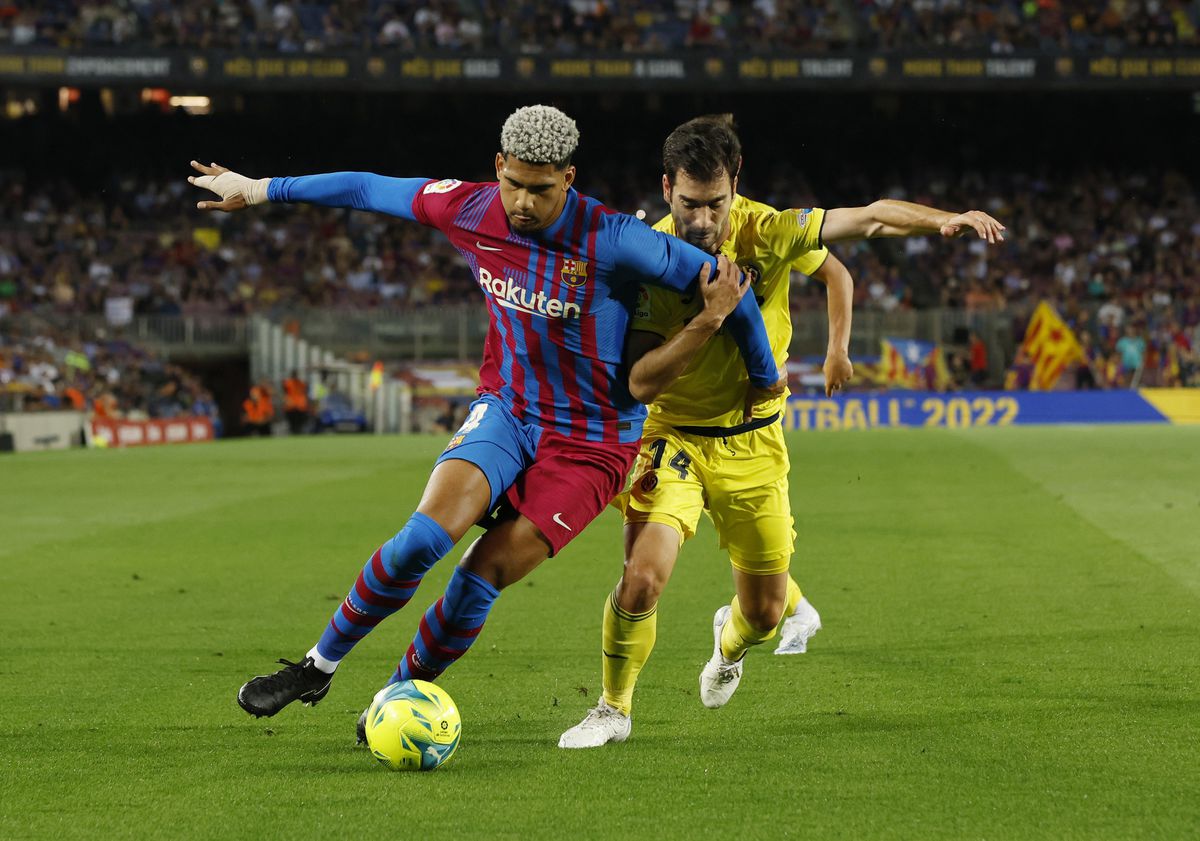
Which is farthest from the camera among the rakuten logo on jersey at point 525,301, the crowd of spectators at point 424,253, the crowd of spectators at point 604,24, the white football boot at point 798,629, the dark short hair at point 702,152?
the crowd of spectators at point 604,24

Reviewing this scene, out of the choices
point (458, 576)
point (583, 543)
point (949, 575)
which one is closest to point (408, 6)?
point (583, 543)

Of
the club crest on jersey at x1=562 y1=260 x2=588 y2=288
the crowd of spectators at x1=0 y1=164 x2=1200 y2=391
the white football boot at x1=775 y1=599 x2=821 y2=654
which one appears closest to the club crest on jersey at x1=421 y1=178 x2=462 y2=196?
the club crest on jersey at x1=562 y1=260 x2=588 y2=288

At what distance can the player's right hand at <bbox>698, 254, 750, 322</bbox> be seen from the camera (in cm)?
574

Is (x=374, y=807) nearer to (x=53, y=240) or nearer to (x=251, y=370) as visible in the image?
(x=251, y=370)

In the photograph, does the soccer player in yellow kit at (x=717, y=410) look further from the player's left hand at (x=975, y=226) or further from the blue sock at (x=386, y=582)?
the blue sock at (x=386, y=582)

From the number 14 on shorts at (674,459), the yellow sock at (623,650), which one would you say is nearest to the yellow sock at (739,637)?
the yellow sock at (623,650)

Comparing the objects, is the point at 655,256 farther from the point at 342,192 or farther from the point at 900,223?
the point at 342,192

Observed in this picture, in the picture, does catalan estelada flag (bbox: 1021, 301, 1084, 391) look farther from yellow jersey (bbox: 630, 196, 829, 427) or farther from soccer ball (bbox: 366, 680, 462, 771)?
soccer ball (bbox: 366, 680, 462, 771)

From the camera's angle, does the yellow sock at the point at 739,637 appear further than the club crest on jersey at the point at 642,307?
Yes

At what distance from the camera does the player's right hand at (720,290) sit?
574cm

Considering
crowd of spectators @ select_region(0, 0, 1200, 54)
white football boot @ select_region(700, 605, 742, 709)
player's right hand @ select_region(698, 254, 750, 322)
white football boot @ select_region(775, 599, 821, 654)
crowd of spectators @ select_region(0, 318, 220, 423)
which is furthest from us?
crowd of spectators @ select_region(0, 0, 1200, 54)

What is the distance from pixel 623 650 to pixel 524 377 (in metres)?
1.16

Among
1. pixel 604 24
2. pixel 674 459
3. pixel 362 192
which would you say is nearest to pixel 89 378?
pixel 604 24

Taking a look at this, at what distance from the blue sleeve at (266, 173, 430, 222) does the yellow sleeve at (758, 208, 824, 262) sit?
142 cm
